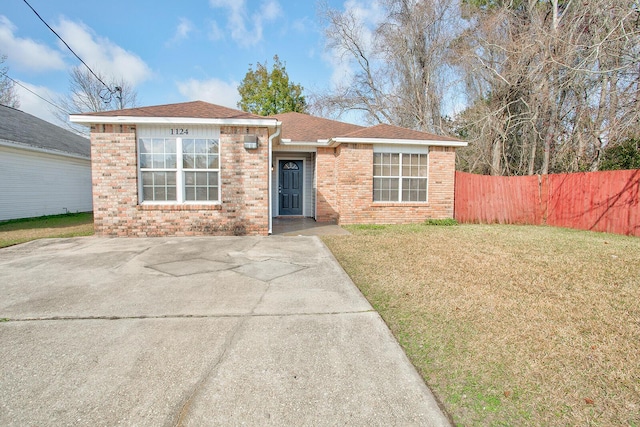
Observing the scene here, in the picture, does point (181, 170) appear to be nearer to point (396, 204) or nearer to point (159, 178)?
point (159, 178)

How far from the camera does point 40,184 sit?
13.2 m

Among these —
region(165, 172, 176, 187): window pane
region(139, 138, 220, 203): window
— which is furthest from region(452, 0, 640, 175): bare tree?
region(165, 172, 176, 187): window pane

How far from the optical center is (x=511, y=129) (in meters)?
15.7

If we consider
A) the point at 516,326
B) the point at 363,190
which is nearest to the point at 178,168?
the point at 363,190

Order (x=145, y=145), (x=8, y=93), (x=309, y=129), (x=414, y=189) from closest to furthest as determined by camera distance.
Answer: (x=145, y=145)
(x=414, y=189)
(x=309, y=129)
(x=8, y=93)

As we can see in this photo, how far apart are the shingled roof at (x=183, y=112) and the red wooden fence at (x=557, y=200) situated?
26.0ft

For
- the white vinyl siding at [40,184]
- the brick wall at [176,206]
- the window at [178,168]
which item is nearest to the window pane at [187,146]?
the window at [178,168]

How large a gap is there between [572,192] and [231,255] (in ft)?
35.7

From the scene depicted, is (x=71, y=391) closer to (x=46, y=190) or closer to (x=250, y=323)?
(x=250, y=323)

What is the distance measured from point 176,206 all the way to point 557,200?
12031 millimetres

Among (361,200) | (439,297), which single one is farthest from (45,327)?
(361,200)

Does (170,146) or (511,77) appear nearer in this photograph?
(170,146)

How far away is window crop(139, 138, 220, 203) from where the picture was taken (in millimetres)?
8219

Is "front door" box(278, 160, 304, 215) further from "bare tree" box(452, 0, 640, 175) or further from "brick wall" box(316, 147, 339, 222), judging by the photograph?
"bare tree" box(452, 0, 640, 175)
